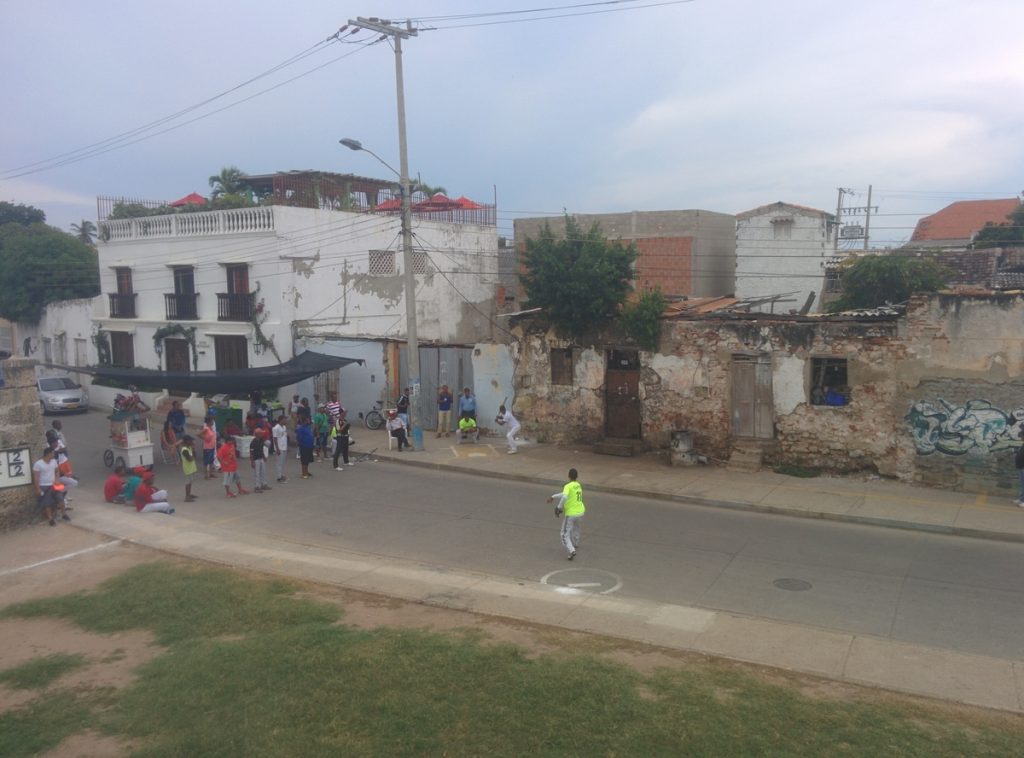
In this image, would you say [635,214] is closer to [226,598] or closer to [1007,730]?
[226,598]

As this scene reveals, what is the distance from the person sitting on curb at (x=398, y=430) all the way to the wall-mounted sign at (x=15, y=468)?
855cm

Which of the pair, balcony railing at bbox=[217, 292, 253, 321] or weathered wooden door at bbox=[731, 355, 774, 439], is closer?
weathered wooden door at bbox=[731, 355, 774, 439]

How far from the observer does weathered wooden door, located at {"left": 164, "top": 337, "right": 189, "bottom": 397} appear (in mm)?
30000

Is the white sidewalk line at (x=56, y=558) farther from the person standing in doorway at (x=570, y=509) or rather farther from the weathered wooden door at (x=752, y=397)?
the weathered wooden door at (x=752, y=397)

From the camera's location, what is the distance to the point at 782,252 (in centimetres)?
3291

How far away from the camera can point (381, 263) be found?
94.9 ft

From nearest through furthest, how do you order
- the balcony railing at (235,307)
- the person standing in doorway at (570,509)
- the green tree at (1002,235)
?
the person standing in doorway at (570,509)
the balcony railing at (235,307)
the green tree at (1002,235)

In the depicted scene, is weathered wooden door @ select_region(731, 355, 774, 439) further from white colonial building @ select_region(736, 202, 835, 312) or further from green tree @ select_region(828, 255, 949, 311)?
white colonial building @ select_region(736, 202, 835, 312)

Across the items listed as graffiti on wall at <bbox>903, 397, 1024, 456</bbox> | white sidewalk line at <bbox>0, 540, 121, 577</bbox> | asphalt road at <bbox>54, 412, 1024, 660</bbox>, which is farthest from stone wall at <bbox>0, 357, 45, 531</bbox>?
graffiti on wall at <bbox>903, 397, 1024, 456</bbox>

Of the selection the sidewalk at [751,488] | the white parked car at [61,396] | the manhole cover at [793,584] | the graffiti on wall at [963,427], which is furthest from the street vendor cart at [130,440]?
the graffiti on wall at [963,427]

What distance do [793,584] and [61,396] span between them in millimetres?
29962

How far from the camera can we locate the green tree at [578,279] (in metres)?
19.5

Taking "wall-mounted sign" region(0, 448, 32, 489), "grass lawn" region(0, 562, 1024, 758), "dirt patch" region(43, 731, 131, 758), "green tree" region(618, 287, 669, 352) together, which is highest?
"green tree" region(618, 287, 669, 352)

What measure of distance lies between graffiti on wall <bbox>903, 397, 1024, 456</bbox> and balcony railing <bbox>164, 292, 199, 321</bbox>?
23864 mm
